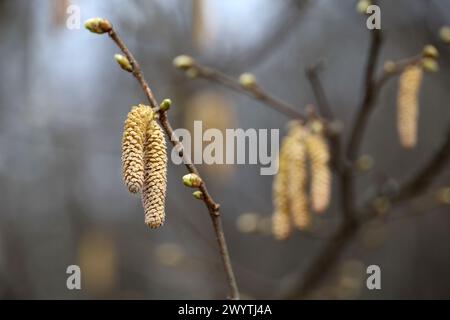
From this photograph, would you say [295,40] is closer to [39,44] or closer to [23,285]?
[39,44]

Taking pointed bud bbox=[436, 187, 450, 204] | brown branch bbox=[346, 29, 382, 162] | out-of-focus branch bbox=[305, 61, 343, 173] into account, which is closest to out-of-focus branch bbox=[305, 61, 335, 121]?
out-of-focus branch bbox=[305, 61, 343, 173]

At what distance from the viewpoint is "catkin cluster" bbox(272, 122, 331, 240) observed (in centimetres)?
126

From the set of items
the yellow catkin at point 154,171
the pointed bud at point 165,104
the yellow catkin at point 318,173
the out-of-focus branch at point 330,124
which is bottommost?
the yellow catkin at point 154,171

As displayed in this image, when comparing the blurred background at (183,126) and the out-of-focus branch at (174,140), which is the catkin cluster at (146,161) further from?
the blurred background at (183,126)

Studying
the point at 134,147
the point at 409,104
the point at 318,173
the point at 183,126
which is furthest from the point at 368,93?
the point at 183,126

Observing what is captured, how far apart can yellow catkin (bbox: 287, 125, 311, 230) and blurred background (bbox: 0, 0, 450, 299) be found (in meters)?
0.58

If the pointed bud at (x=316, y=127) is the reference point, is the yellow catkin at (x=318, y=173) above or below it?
below

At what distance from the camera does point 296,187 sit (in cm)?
127

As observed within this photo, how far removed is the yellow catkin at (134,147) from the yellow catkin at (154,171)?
0.06 feet

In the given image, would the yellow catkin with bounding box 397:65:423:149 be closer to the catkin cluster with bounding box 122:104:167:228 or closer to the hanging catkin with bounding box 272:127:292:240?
the hanging catkin with bounding box 272:127:292:240

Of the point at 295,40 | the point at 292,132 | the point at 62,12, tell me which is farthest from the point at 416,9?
the point at 295,40

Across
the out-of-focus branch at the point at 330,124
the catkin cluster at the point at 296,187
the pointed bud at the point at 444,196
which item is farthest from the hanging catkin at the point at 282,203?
the pointed bud at the point at 444,196

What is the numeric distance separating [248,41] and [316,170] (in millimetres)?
1488

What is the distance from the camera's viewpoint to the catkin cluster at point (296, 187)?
1.26 metres
